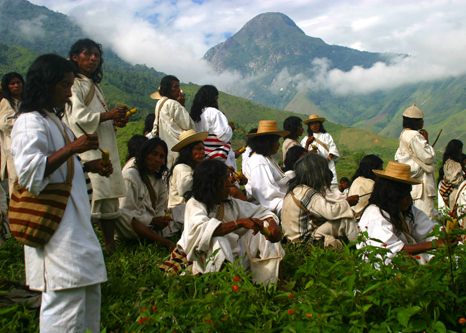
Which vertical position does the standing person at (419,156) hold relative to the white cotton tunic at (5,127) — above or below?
below

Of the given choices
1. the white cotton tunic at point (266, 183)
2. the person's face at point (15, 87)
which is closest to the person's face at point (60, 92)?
the person's face at point (15, 87)

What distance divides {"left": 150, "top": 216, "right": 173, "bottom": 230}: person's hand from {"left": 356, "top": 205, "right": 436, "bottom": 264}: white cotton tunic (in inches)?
96.3

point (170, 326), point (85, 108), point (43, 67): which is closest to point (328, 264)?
point (170, 326)

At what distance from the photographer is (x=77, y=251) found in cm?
260

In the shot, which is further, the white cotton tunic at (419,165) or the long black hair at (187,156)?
the white cotton tunic at (419,165)

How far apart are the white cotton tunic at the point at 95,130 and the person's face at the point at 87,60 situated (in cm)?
10

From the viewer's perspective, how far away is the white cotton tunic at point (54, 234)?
2.48 metres

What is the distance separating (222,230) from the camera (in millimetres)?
3721

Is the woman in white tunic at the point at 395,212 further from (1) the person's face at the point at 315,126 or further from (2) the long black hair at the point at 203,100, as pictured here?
(1) the person's face at the point at 315,126

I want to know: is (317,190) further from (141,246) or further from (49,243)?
(49,243)

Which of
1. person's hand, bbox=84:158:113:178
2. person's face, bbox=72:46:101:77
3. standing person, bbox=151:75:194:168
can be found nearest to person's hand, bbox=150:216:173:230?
standing person, bbox=151:75:194:168

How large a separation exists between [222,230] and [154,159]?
205cm

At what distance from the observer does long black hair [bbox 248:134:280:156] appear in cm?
693

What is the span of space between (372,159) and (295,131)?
2.06 metres
